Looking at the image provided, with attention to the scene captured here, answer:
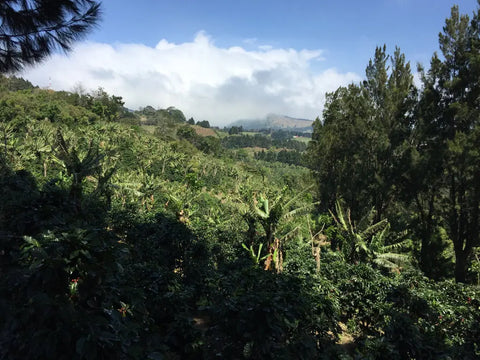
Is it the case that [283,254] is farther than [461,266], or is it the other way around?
[461,266]

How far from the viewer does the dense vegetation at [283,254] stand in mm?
2371

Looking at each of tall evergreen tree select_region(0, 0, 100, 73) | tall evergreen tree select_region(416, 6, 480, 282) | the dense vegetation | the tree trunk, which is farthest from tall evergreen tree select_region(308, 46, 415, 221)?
tall evergreen tree select_region(0, 0, 100, 73)

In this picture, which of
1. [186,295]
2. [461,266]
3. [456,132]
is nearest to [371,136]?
[456,132]

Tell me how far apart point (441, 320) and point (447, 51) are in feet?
38.9

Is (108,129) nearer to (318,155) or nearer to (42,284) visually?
(318,155)

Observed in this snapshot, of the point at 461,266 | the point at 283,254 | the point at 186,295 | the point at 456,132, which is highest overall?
the point at 456,132

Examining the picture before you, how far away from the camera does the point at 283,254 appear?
10328 mm

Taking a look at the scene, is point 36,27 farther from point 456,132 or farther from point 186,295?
point 456,132

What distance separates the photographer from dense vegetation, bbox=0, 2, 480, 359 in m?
2.37

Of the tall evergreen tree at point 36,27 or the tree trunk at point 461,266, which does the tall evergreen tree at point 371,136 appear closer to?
the tree trunk at point 461,266

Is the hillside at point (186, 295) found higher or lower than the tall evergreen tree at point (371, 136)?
lower

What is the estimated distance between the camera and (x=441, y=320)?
661 centimetres

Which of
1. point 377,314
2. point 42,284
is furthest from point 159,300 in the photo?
point 377,314

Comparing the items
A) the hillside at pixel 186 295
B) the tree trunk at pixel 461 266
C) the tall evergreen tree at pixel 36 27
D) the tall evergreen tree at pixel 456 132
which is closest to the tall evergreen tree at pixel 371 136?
the tall evergreen tree at pixel 456 132
